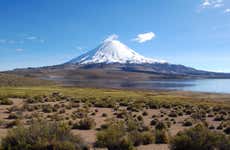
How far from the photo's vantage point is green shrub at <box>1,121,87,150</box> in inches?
408

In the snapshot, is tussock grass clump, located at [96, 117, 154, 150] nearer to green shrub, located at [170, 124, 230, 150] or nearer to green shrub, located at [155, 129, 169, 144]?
green shrub, located at [155, 129, 169, 144]

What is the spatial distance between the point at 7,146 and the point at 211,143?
6.99 metres

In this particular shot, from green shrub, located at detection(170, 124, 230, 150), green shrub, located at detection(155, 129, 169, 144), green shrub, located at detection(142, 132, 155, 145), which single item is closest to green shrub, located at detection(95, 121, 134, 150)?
green shrub, located at detection(142, 132, 155, 145)

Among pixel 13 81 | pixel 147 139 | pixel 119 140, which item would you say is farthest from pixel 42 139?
pixel 13 81

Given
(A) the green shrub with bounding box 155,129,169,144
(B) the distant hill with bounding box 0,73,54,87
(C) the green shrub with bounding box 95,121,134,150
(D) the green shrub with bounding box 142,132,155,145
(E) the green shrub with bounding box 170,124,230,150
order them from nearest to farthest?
(E) the green shrub with bounding box 170,124,230,150 < (C) the green shrub with bounding box 95,121,134,150 < (D) the green shrub with bounding box 142,132,155,145 < (A) the green shrub with bounding box 155,129,169,144 < (B) the distant hill with bounding box 0,73,54,87

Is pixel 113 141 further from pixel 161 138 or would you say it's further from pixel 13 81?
pixel 13 81

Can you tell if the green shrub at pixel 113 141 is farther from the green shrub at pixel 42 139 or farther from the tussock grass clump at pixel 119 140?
the green shrub at pixel 42 139

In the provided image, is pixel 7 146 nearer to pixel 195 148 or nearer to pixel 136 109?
pixel 195 148

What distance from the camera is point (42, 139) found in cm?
1077

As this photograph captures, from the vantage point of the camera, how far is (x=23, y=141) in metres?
10.5

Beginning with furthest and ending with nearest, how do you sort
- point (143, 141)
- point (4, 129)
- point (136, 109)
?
point (136, 109) → point (4, 129) → point (143, 141)

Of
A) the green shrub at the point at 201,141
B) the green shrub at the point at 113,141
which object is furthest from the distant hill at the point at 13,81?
the green shrub at the point at 201,141

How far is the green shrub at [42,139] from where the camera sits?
10.4 metres

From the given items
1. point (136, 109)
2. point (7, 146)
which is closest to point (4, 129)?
point (7, 146)
